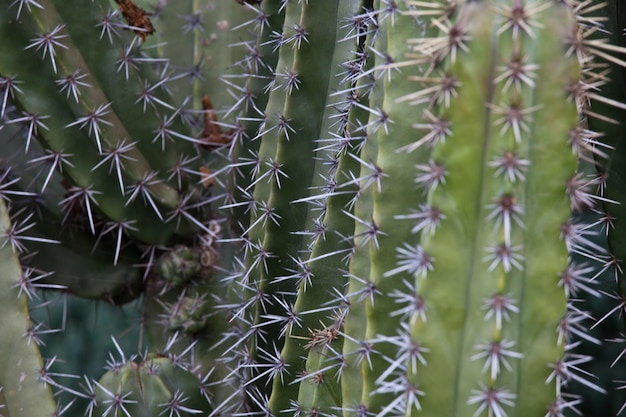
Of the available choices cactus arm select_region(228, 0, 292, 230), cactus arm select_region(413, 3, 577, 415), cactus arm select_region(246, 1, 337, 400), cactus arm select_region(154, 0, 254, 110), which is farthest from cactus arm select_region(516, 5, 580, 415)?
cactus arm select_region(154, 0, 254, 110)

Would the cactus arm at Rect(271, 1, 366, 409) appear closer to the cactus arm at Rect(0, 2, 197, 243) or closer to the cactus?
the cactus

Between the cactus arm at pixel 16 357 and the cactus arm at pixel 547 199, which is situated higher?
the cactus arm at pixel 547 199

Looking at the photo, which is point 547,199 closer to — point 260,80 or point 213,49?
point 260,80

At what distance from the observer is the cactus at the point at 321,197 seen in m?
1.11

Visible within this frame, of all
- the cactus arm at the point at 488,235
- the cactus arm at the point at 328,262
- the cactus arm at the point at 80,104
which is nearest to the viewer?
the cactus arm at the point at 488,235

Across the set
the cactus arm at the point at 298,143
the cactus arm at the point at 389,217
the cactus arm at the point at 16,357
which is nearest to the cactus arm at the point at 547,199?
the cactus arm at the point at 389,217

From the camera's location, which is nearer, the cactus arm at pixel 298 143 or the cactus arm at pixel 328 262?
the cactus arm at pixel 328 262

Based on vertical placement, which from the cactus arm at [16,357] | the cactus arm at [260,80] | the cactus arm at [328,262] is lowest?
the cactus arm at [16,357]

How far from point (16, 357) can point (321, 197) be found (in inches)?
32.3

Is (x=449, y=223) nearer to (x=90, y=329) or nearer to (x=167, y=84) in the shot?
(x=167, y=84)

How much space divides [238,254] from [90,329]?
2129 mm

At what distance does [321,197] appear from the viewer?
1582mm

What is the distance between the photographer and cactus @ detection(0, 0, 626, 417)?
111 centimetres

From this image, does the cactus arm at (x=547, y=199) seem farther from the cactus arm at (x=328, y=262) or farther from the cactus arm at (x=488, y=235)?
the cactus arm at (x=328, y=262)
